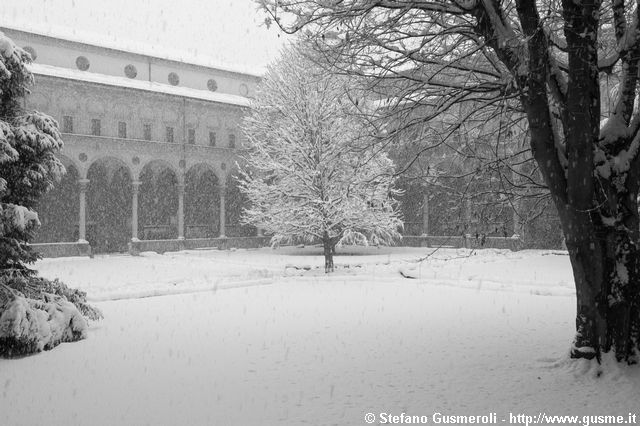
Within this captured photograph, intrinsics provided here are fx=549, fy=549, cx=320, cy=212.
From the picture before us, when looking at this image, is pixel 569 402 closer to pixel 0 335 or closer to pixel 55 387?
pixel 55 387

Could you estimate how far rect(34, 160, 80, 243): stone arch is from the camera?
31.1 metres

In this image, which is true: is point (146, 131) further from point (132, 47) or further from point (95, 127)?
point (132, 47)

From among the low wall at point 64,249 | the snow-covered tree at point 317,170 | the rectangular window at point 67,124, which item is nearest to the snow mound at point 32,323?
the snow-covered tree at point 317,170

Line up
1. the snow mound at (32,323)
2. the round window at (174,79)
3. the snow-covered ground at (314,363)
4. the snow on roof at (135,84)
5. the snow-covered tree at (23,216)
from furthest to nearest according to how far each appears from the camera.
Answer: the round window at (174,79), the snow on roof at (135,84), the snow-covered tree at (23,216), the snow mound at (32,323), the snow-covered ground at (314,363)

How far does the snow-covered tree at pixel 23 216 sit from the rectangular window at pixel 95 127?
22452 millimetres

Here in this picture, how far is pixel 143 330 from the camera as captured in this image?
9461mm

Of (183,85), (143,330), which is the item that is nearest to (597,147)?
(143,330)

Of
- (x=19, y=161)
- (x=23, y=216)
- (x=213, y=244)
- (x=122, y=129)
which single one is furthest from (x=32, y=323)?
(x=213, y=244)

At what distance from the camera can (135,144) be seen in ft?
101

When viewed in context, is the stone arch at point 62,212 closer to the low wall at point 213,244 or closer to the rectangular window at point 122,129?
the rectangular window at point 122,129

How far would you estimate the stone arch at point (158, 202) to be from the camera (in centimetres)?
3478

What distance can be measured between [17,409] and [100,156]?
1023 inches

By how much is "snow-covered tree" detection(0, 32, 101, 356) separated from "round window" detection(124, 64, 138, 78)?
25.5 metres

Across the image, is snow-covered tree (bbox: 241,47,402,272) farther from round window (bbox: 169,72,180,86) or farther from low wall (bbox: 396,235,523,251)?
round window (bbox: 169,72,180,86)
